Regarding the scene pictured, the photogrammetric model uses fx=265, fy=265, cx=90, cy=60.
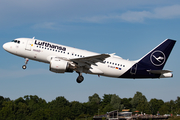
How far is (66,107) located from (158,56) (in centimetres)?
7259

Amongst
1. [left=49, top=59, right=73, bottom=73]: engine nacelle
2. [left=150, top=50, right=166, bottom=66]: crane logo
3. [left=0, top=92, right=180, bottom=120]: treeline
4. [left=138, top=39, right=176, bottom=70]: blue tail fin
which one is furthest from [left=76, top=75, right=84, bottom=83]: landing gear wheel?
[left=0, top=92, right=180, bottom=120]: treeline

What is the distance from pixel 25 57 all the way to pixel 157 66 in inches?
834

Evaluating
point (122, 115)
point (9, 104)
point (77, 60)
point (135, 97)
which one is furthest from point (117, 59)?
point (135, 97)

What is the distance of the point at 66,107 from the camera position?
11031cm

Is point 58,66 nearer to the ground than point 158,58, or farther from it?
nearer to the ground

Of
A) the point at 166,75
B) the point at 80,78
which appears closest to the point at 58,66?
the point at 80,78

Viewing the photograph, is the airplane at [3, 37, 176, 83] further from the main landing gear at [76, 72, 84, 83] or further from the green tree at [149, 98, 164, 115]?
the green tree at [149, 98, 164, 115]

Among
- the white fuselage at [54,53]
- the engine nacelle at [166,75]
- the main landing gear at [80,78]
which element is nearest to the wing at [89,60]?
the white fuselage at [54,53]

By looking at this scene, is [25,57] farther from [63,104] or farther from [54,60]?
[63,104]

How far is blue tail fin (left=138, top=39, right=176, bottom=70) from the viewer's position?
43188 mm

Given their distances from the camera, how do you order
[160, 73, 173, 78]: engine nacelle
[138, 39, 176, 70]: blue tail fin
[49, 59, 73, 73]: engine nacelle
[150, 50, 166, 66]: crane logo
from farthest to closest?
[150, 50, 166, 66]: crane logo → [138, 39, 176, 70]: blue tail fin → [160, 73, 173, 78]: engine nacelle → [49, 59, 73, 73]: engine nacelle

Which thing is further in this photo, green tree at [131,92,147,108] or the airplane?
green tree at [131,92,147,108]

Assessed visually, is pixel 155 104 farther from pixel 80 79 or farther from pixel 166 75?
pixel 80 79

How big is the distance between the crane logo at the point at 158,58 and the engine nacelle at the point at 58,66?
1451 cm
